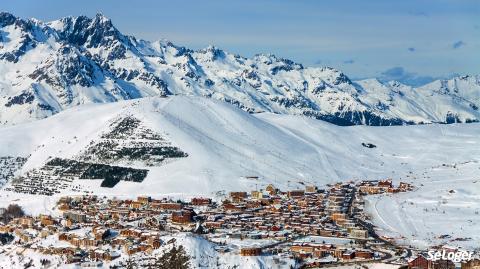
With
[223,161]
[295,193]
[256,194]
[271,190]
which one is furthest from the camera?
[223,161]

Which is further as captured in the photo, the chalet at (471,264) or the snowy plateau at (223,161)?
the snowy plateau at (223,161)

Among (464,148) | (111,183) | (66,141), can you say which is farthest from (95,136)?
(464,148)

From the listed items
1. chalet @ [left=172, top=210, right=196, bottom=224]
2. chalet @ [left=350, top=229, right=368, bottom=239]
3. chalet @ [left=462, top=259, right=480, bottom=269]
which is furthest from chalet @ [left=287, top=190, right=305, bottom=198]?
chalet @ [left=462, top=259, right=480, bottom=269]

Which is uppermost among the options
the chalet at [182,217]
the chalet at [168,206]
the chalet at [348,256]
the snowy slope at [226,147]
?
the snowy slope at [226,147]

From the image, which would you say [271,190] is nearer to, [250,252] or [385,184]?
[385,184]

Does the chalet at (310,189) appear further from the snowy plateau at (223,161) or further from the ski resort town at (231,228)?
the snowy plateau at (223,161)

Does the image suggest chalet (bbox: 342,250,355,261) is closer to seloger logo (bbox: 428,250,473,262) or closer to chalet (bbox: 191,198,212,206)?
seloger logo (bbox: 428,250,473,262)

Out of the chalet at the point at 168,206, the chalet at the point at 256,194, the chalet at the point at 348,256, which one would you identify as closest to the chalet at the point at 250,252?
the chalet at the point at 348,256

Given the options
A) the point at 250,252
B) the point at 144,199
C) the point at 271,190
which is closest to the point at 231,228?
the point at 250,252
